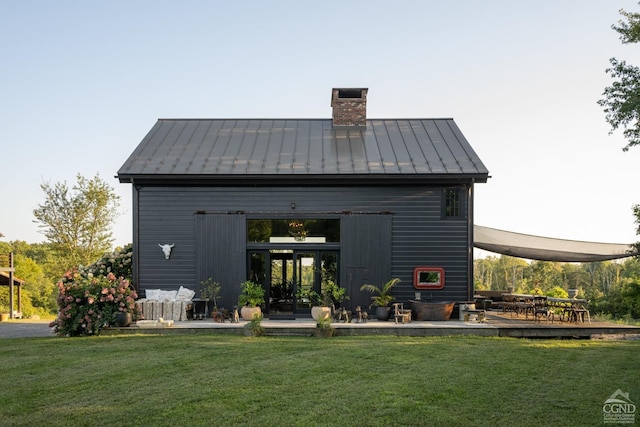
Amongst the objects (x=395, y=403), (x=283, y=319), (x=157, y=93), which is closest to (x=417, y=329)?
(x=283, y=319)

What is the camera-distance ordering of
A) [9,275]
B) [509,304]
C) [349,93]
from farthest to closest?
[9,275] < [349,93] < [509,304]

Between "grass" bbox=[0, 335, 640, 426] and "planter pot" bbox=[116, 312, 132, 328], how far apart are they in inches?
58.1

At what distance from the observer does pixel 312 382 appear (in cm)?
623

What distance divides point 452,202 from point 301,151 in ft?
12.7

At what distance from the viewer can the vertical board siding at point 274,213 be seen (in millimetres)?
12477

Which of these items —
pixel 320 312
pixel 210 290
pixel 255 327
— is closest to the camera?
pixel 255 327

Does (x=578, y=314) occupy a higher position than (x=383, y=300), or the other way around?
(x=383, y=300)

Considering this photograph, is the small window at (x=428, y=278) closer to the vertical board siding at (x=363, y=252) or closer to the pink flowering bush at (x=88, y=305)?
the vertical board siding at (x=363, y=252)

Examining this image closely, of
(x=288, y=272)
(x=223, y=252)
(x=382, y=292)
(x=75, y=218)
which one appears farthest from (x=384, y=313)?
(x=75, y=218)

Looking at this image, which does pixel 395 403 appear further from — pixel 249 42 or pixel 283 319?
pixel 249 42

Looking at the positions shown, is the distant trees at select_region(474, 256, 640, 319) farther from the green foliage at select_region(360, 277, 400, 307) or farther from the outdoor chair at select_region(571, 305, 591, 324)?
the green foliage at select_region(360, 277, 400, 307)

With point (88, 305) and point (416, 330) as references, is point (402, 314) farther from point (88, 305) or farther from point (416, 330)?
point (88, 305)

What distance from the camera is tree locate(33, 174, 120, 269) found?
24500mm

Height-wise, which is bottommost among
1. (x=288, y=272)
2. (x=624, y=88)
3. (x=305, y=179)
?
(x=288, y=272)
